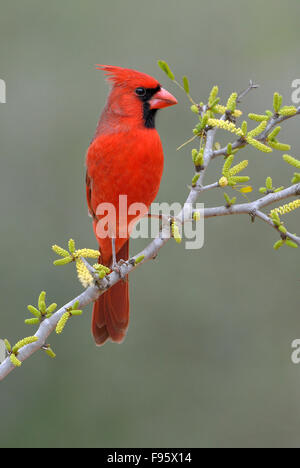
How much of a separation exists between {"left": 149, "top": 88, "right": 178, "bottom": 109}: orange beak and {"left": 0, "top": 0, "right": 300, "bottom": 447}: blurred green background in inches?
56.7

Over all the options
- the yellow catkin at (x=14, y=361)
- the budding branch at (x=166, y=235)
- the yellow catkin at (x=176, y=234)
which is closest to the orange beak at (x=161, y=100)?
the budding branch at (x=166, y=235)

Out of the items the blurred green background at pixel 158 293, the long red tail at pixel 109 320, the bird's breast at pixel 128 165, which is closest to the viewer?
the bird's breast at pixel 128 165

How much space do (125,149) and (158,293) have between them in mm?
1847

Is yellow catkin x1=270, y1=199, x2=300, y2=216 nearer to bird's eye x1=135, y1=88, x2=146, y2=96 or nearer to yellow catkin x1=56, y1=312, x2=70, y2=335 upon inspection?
yellow catkin x1=56, y1=312, x2=70, y2=335

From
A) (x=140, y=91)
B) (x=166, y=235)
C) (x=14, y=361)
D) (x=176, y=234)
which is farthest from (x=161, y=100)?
(x=14, y=361)

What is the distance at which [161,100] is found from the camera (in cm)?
226

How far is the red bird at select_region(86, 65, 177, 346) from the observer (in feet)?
7.16

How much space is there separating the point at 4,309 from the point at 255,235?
4.83 feet

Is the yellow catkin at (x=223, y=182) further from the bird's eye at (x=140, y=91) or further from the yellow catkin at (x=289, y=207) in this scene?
the bird's eye at (x=140, y=91)

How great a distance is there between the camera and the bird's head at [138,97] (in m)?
2.25

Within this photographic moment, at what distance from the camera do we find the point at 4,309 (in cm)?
371

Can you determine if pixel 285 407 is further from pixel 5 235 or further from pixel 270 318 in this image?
pixel 5 235

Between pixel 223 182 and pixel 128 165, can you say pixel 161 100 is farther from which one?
pixel 223 182

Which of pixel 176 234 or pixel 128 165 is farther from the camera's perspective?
pixel 128 165
